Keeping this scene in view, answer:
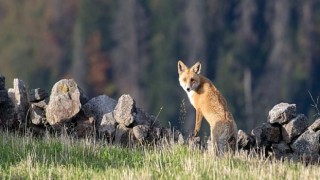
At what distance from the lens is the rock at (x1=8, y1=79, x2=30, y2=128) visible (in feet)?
74.4

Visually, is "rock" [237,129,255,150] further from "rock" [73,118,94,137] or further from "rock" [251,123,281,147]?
"rock" [73,118,94,137]

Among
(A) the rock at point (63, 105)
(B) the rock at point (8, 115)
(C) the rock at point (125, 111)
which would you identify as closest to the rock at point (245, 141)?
(C) the rock at point (125, 111)

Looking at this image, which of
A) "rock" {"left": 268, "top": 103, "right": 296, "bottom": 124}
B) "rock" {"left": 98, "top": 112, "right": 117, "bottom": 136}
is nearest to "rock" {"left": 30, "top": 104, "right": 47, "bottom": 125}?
"rock" {"left": 98, "top": 112, "right": 117, "bottom": 136}

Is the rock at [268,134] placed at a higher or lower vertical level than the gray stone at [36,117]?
lower

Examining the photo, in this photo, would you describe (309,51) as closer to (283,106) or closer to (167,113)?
(167,113)

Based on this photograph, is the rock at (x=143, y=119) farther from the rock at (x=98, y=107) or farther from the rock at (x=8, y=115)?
the rock at (x=8, y=115)

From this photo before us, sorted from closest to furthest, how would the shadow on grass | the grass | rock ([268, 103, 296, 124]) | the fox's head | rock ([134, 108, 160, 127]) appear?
1. the grass
2. the shadow on grass
3. the fox's head
4. rock ([134, 108, 160, 127])
5. rock ([268, 103, 296, 124])

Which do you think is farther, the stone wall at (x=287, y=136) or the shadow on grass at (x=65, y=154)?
the stone wall at (x=287, y=136)

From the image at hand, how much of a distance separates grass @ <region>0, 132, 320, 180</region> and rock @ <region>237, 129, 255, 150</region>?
1.97 meters

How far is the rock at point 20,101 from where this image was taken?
22672mm

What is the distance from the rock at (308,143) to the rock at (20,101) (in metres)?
5.38

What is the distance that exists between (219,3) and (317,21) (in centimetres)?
845

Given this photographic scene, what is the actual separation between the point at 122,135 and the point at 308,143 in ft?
12.0

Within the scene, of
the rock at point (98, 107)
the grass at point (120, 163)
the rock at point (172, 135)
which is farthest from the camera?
the rock at point (98, 107)
